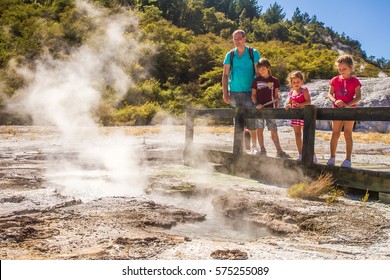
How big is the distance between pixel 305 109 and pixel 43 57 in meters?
20.0

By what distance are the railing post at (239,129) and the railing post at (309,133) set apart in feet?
4.13

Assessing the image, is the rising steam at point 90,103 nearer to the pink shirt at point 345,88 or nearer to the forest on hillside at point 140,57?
the forest on hillside at point 140,57

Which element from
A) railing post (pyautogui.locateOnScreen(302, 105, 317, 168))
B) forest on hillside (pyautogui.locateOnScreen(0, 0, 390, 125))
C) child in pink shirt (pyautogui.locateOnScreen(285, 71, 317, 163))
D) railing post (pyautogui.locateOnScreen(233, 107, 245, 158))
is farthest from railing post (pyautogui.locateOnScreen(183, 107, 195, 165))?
forest on hillside (pyautogui.locateOnScreen(0, 0, 390, 125))

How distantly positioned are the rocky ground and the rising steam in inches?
2.8

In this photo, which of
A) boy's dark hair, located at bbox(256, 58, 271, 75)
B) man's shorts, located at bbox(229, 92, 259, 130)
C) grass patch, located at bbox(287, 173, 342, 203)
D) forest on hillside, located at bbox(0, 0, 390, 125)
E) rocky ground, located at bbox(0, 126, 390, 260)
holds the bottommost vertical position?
rocky ground, located at bbox(0, 126, 390, 260)

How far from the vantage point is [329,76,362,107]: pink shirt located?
16.9 ft

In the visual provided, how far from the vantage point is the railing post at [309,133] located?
5219mm

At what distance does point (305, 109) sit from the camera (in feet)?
17.4

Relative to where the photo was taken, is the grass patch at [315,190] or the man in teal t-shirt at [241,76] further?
the man in teal t-shirt at [241,76]

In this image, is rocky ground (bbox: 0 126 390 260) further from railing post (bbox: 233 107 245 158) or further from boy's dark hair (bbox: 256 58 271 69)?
boy's dark hair (bbox: 256 58 271 69)

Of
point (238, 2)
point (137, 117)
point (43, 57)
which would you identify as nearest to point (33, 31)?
point (43, 57)

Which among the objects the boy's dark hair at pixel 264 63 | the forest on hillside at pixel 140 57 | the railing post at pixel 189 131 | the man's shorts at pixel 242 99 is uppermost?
the forest on hillside at pixel 140 57

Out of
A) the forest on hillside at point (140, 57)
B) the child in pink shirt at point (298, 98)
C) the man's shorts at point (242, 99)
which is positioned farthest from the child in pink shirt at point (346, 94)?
the forest on hillside at point (140, 57)

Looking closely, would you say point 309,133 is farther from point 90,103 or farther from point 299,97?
point 90,103
